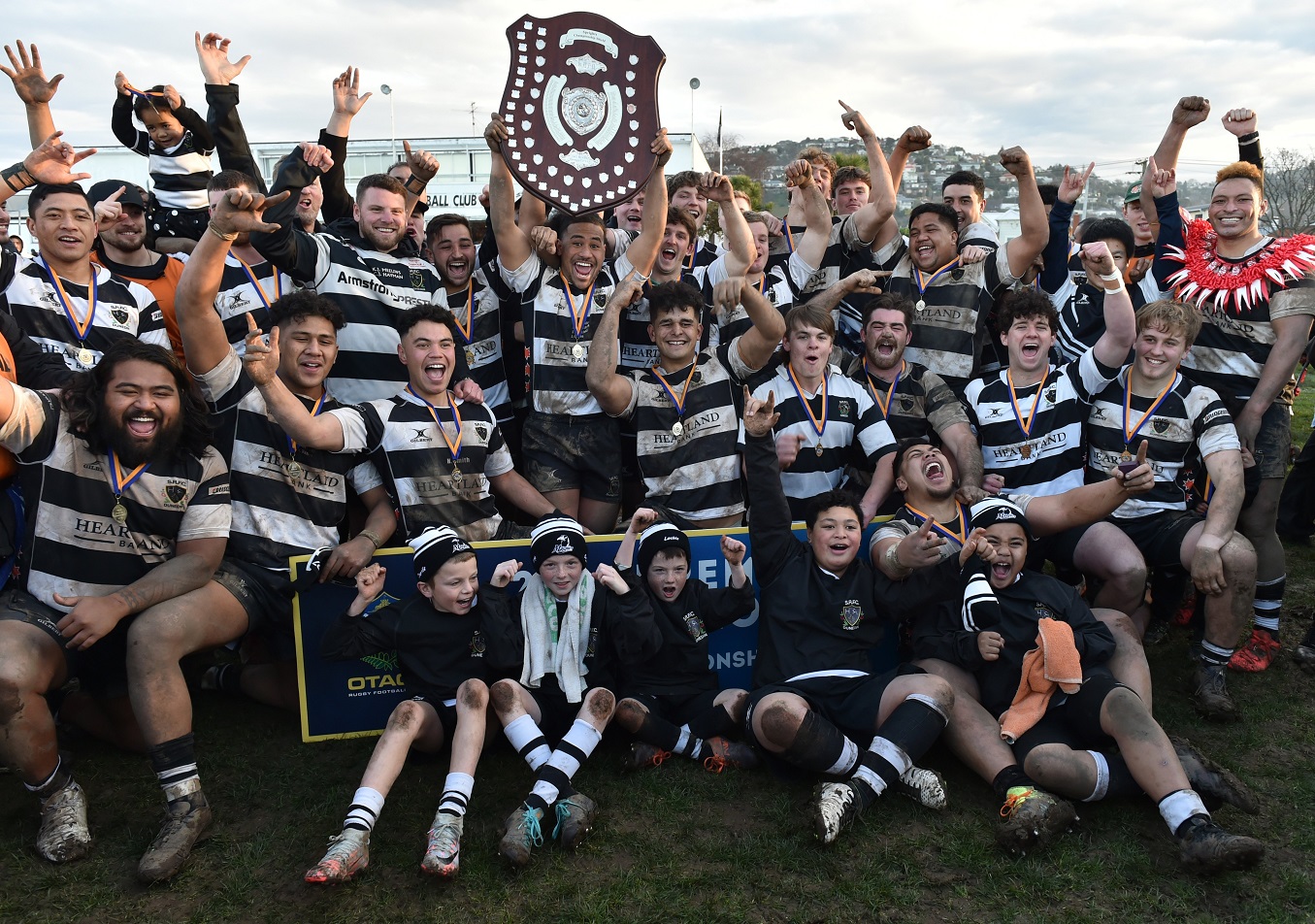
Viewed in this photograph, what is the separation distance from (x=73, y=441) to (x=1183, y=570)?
6.09 meters

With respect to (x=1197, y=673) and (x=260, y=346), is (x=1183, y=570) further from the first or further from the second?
(x=260, y=346)

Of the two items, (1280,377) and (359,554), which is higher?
(1280,377)

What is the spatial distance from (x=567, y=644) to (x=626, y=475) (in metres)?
1.89

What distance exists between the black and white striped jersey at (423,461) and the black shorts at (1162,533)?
378 cm

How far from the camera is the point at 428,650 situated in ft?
15.0

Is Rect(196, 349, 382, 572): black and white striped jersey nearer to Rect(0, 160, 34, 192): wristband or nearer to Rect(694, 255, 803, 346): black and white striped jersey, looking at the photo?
Rect(0, 160, 34, 192): wristband

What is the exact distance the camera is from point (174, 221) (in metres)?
6.60

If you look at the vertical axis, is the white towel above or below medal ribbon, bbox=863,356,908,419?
below

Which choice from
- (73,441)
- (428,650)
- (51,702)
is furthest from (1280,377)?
(51,702)

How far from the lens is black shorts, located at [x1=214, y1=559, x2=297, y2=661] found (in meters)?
4.68

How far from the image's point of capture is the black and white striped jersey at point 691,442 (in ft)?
18.3

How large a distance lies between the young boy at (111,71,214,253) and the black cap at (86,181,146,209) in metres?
0.33

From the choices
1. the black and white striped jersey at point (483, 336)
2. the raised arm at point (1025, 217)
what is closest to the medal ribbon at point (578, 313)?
the black and white striped jersey at point (483, 336)

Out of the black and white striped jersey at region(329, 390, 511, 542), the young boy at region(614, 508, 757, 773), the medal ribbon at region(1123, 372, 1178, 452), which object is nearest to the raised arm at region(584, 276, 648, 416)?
the black and white striped jersey at region(329, 390, 511, 542)
